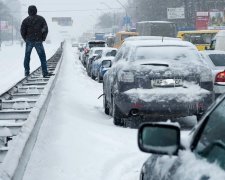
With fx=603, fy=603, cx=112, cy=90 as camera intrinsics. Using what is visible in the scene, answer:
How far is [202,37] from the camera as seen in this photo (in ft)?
109

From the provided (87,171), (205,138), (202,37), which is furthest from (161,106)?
(202,37)

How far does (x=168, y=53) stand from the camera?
9352 mm

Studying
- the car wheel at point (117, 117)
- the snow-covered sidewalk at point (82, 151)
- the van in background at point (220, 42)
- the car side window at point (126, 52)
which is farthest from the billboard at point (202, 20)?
the car wheel at point (117, 117)

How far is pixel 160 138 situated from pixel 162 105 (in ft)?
20.2

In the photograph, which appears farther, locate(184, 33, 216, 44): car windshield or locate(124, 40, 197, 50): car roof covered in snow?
locate(184, 33, 216, 44): car windshield

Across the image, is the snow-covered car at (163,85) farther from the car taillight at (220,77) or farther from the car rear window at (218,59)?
the car rear window at (218,59)

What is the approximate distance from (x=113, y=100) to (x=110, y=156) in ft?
10.3

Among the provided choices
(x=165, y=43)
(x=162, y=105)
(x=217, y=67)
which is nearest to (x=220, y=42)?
(x=217, y=67)

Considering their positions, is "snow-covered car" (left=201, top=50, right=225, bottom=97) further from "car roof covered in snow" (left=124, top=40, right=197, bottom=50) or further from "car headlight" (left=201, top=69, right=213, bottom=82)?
"car headlight" (left=201, top=69, right=213, bottom=82)

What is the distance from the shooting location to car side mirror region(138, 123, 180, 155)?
2.70 meters

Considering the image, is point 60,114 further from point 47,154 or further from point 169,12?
point 169,12

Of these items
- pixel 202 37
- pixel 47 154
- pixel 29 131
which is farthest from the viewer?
pixel 202 37

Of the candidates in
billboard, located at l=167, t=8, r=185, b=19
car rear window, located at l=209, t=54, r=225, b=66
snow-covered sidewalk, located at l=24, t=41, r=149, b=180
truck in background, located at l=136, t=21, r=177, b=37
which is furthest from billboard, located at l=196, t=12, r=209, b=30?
snow-covered sidewalk, located at l=24, t=41, r=149, b=180

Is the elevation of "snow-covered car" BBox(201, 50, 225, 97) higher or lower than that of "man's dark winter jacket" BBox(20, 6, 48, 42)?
lower
